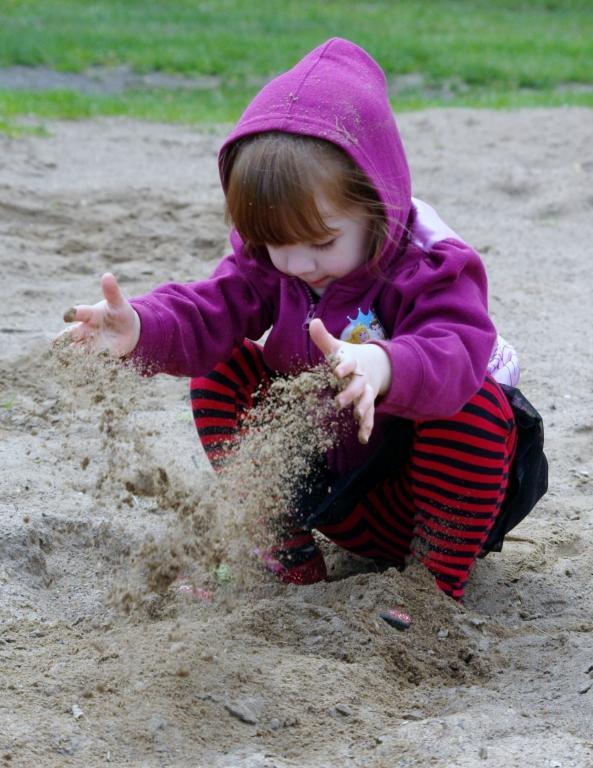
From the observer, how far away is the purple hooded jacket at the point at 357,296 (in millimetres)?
2162

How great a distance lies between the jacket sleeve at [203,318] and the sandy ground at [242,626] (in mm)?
98

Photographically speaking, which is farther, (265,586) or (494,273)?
(494,273)

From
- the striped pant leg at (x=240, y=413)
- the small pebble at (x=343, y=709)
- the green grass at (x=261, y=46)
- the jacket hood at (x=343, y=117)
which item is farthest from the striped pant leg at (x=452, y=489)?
the green grass at (x=261, y=46)

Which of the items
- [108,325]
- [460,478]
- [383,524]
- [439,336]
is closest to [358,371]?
[439,336]

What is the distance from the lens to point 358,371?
196 centimetres

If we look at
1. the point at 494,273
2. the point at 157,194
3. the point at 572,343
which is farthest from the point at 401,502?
the point at 157,194

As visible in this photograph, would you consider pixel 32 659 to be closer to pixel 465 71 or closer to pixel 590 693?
pixel 590 693

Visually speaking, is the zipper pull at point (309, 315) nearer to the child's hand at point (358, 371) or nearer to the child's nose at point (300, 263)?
the child's nose at point (300, 263)

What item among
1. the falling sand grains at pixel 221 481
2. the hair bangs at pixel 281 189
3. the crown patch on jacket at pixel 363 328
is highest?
the hair bangs at pixel 281 189

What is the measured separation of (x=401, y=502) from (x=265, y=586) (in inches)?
13.5

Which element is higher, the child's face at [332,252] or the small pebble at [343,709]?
the child's face at [332,252]

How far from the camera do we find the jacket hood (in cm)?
220

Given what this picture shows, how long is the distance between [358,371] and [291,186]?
407mm

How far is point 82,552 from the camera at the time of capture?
2.69m
